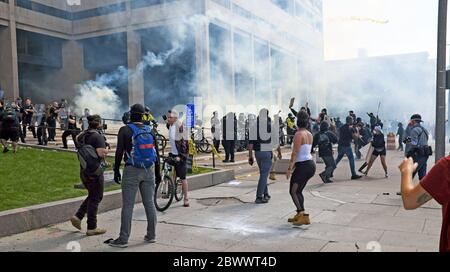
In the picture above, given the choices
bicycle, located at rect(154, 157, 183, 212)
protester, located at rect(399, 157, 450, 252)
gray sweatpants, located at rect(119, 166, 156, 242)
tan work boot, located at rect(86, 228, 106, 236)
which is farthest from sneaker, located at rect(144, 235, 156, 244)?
protester, located at rect(399, 157, 450, 252)

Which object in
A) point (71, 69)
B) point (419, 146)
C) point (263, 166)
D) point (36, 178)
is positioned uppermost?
point (71, 69)

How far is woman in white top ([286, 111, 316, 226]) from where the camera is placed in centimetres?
543

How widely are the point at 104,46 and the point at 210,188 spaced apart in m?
28.1

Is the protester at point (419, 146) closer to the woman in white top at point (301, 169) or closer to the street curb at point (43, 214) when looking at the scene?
the woman in white top at point (301, 169)

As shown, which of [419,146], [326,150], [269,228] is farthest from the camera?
[326,150]

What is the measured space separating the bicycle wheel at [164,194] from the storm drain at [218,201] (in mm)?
704

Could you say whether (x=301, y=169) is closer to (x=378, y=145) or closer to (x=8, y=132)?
(x=378, y=145)

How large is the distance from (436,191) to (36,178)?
22.7 feet

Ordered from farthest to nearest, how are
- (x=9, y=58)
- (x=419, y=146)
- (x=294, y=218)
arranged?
(x=9, y=58)
(x=419, y=146)
(x=294, y=218)

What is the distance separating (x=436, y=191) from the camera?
192 cm

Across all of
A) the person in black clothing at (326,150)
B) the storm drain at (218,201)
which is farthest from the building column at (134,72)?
the storm drain at (218,201)

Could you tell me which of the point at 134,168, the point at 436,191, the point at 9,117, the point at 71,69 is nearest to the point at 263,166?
the point at 134,168

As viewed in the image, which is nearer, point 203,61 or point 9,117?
point 9,117

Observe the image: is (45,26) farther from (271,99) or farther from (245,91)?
(271,99)
